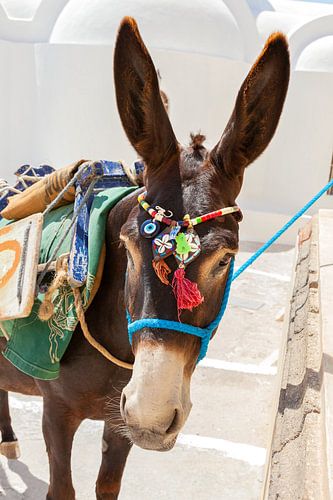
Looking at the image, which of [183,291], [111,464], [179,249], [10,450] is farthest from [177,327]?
[10,450]

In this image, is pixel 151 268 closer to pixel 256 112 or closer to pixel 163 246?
pixel 163 246

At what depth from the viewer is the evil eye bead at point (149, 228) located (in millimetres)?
1593

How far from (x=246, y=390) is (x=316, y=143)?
25.0 ft

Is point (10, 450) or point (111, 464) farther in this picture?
point (10, 450)

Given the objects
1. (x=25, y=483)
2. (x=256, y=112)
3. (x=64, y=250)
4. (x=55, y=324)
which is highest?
(x=256, y=112)

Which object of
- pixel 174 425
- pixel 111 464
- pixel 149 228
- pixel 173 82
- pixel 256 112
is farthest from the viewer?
pixel 173 82

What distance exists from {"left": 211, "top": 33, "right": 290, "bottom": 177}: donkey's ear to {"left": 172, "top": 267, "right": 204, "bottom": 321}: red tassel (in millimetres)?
457

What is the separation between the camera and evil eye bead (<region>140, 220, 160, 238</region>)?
1.59m

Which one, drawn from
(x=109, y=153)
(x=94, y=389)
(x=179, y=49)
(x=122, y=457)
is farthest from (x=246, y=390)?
(x=179, y=49)

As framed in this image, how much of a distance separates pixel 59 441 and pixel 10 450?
1447mm

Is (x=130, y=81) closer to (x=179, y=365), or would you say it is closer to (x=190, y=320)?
(x=190, y=320)

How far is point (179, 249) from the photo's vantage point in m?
1.53

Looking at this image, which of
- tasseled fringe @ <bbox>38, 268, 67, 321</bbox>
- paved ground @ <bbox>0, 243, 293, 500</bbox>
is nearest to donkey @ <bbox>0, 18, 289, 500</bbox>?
tasseled fringe @ <bbox>38, 268, 67, 321</bbox>

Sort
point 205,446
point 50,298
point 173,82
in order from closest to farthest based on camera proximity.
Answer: point 50,298 < point 205,446 < point 173,82
